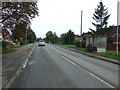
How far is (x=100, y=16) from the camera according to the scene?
52344 millimetres

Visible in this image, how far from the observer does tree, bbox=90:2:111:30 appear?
51834 millimetres

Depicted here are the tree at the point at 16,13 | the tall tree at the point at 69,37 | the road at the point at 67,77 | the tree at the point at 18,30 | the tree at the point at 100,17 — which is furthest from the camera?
the tall tree at the point at 69,37

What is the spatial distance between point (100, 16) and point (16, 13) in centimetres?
3500

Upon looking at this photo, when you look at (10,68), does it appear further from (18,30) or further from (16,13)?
(18,30)

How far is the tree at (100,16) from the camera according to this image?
170 feet

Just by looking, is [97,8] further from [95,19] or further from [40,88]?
[40,88]

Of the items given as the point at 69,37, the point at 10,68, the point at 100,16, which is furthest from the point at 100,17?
the point at 10,68

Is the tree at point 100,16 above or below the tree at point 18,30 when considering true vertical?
above

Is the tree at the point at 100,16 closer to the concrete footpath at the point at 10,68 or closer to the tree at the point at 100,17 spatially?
the tree at the point at 100,17

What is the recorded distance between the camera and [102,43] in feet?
90.0

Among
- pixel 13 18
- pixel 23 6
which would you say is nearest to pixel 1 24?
pixel 13 18

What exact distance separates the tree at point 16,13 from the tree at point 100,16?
31.7 m

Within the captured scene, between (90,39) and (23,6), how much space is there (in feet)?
46.6

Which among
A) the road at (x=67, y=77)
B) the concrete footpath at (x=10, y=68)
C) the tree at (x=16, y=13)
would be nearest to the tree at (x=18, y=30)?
the tree at (x=16, y=13)
